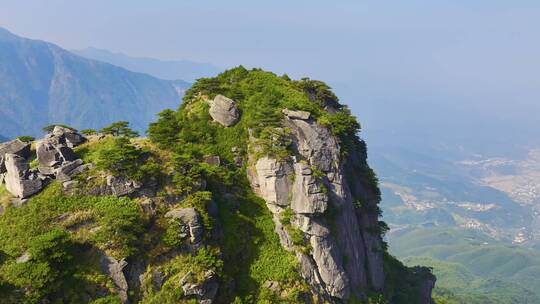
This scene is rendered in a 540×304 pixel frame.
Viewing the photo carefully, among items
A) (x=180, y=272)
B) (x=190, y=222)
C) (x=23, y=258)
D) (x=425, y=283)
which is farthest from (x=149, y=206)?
(x=425, y=283)

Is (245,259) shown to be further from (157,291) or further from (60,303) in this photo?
(60,303)

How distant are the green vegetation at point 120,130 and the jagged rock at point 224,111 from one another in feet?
27.5

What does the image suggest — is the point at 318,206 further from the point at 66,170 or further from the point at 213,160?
the point at 66,170

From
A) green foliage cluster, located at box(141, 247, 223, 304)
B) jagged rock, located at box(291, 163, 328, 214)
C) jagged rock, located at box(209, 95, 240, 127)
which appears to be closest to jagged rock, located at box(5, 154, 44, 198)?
green foliage cluster, located at box(141, 247, 223, 304)

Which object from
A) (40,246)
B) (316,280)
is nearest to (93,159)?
(40,246)

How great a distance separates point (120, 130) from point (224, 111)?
1055 cm

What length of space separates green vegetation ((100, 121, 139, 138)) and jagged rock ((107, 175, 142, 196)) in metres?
8.07

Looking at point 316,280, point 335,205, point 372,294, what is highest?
point 335,205

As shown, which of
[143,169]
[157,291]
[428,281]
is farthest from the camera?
[428,281]

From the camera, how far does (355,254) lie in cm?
3772

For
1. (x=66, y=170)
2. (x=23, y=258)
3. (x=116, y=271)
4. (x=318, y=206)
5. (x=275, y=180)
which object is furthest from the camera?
(x=275, y=180)

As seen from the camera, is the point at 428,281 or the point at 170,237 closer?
the point at 170,237

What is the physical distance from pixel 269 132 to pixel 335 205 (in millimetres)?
9379

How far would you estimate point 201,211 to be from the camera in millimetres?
30406
